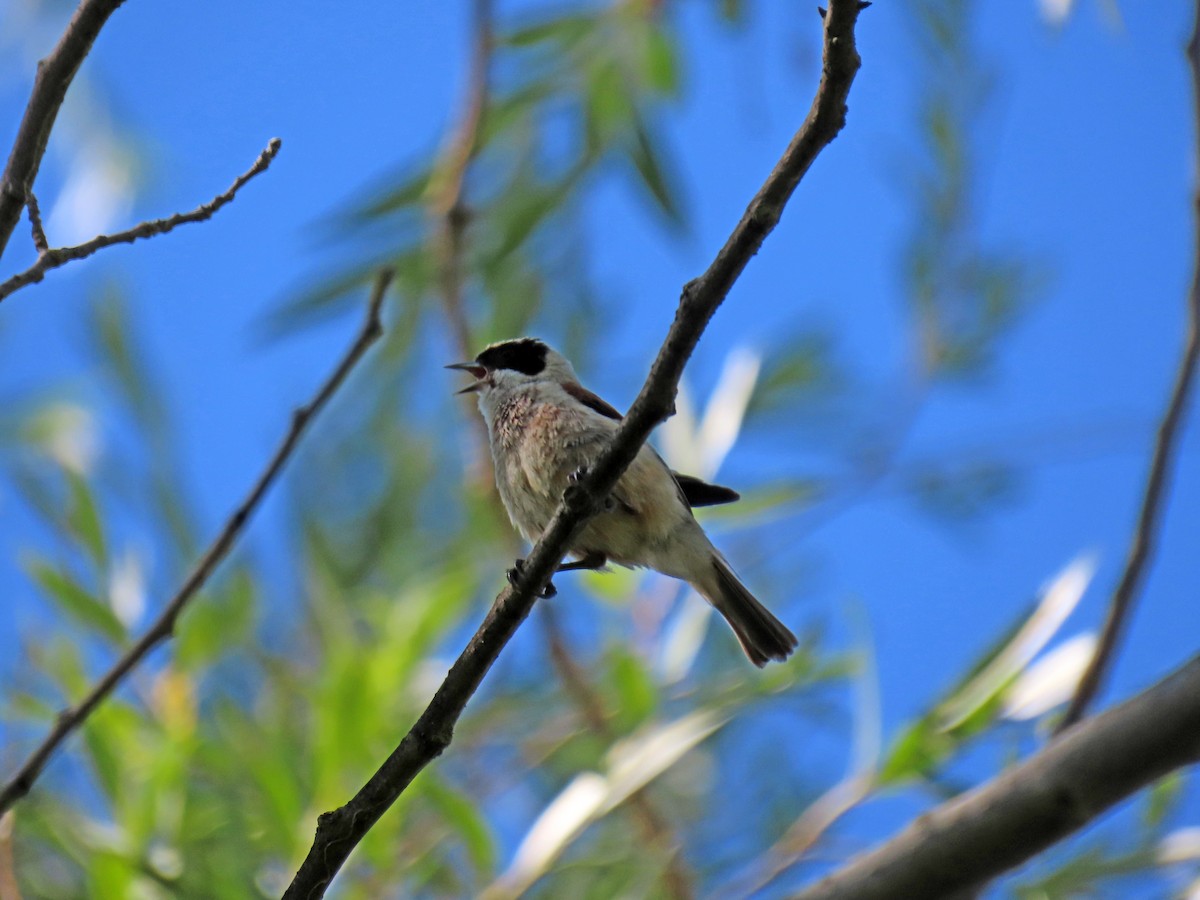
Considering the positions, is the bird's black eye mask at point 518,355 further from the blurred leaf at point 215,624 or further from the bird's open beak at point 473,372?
the blurred leaf at point 215,624

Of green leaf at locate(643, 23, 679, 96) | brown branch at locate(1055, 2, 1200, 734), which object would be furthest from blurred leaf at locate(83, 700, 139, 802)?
green leaf at locate(643, 23, 679, 96)

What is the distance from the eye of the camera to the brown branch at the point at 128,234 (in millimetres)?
1816

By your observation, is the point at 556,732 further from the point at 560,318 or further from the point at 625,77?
the point at 625,77

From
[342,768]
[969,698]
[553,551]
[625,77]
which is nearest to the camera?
[553,551]

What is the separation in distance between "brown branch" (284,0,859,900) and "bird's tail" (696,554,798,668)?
1.45 m

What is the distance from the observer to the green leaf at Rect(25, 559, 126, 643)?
3229 mm

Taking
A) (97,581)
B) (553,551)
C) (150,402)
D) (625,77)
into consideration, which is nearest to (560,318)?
(625,77)

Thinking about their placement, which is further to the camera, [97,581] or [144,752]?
[97,581]

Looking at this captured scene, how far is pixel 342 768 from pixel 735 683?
107 centimetres

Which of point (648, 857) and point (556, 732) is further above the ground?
point (556, 732)

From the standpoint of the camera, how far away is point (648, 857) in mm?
3029

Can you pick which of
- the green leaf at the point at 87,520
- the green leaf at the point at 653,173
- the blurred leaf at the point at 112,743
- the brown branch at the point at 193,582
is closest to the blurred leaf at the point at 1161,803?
the green leaf at the point at 653,173

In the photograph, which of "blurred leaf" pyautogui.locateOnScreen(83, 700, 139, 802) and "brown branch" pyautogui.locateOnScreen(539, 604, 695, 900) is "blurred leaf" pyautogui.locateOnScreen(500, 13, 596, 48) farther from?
"blurred leaf" pyautogui.locateOnScreen(83, 700, 139, 802)

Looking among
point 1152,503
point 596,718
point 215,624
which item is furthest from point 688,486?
point 215,624
